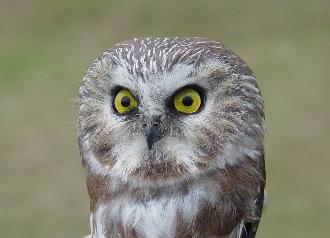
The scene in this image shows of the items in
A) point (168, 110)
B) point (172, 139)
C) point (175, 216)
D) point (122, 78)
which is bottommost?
point (175, 216)

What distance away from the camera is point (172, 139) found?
13.6 ft

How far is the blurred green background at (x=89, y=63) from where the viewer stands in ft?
34.7

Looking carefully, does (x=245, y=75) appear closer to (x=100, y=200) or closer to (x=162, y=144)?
(x=162, y=144)

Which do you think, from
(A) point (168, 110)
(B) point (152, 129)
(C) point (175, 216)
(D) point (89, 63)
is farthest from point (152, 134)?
(D) point (89, 63)

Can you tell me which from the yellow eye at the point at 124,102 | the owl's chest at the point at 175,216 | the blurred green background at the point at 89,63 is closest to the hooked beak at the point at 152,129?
the yellow eye at the point at 124,102

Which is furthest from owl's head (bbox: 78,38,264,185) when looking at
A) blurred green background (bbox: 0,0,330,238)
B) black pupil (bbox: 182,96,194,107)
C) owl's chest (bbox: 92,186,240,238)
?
blurred green background (bbox: 0,0,330,238)

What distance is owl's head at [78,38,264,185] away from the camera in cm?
406

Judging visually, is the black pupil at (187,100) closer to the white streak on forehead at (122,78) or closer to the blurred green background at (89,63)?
the white streak on forehead at (122,78)

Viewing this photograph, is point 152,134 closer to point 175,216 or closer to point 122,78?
point 122,78

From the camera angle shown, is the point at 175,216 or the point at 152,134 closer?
the point at 152,134

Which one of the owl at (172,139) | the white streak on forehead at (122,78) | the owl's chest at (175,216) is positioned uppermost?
the white streak on forehead at (122,78)

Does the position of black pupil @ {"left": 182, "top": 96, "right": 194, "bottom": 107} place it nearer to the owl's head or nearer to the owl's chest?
the owl's head

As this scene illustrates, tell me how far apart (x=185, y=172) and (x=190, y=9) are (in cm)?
1287

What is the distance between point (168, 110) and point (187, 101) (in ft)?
0.35
